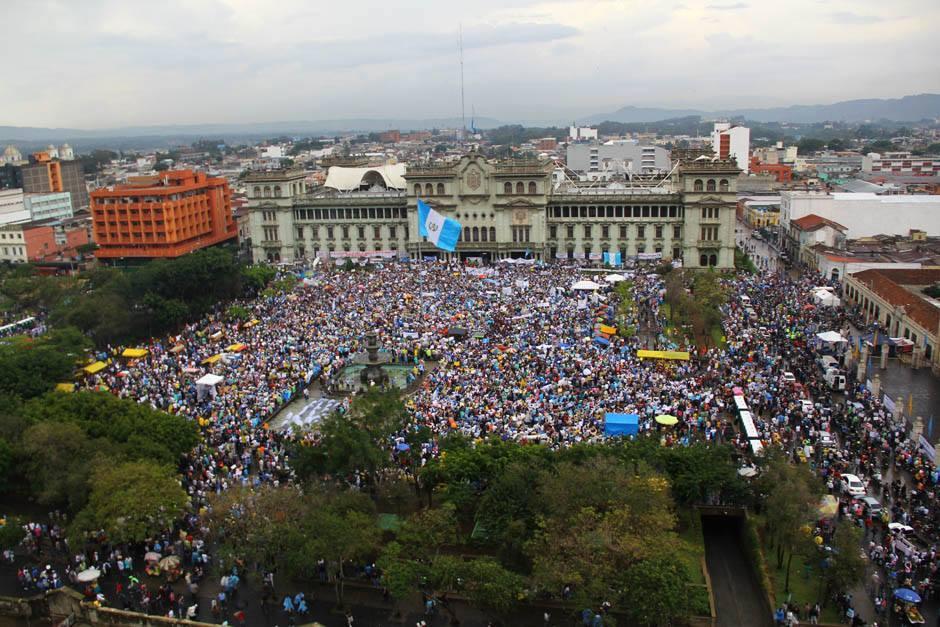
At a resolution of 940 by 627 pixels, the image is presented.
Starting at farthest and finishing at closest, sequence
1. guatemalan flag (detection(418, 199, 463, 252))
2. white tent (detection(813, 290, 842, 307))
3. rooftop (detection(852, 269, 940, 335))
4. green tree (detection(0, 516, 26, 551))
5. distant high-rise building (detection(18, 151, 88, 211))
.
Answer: distant high-rise building (detection(18, 151, 88, 211))
guatemalan flag (detection(418, 199, 463, 252))
white tent (detection(813, 290, 842, 307))
rooftop (detection(852, 269, 940, 335))
green tree (detection(0, 516, 26, 551))

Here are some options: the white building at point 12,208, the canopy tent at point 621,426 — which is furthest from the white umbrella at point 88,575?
the white building at point 12,208

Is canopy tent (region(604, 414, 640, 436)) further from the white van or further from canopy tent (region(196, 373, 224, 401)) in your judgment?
canopy tent (region(196, 373, 224, 401))

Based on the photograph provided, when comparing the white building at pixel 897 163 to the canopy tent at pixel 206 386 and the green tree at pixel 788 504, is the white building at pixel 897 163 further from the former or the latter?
the canopy tent at pixel 206 386

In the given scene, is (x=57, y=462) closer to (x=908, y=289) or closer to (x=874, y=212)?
(x=908, y=289)

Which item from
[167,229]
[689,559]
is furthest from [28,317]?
[689,559]

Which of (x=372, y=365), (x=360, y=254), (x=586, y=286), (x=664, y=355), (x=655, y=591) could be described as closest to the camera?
(x=655, y=591)

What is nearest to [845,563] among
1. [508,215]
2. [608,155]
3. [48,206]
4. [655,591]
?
[655,591]

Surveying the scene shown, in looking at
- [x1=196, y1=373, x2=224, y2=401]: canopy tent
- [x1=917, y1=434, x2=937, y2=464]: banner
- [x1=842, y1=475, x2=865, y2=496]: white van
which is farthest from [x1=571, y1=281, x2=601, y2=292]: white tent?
[x1=842, y1=475, x2=865, y2=496]: white van
